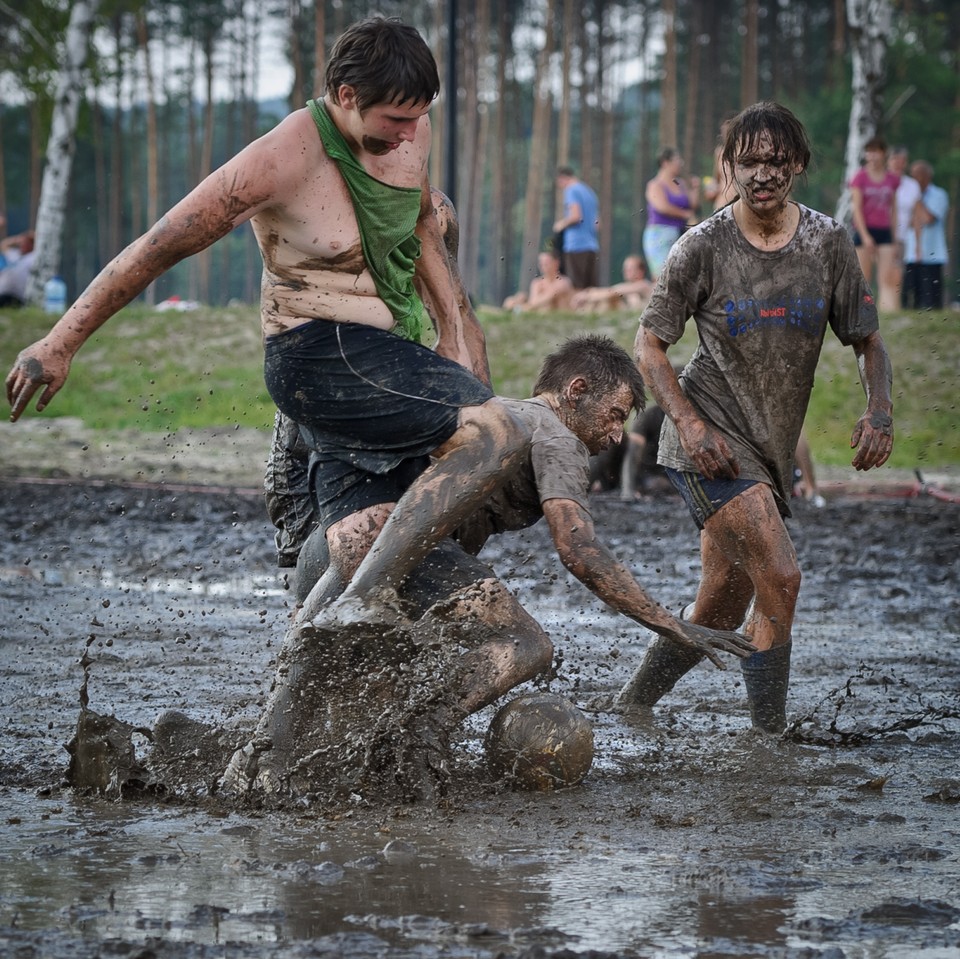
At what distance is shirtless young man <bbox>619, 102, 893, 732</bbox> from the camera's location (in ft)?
17.3

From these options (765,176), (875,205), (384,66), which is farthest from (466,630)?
(875,205)

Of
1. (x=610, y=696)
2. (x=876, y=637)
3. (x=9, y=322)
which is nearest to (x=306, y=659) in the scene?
(x=610, y=696)

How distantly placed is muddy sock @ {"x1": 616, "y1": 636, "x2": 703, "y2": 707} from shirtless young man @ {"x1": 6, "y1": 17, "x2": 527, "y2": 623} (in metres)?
1.35

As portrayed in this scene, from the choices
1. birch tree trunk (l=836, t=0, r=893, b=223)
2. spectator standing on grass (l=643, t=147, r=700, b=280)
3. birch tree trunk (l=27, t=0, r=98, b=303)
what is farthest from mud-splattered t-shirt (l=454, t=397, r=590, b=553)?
birch tree trunk (l=27, t=0, r=98, b=303)

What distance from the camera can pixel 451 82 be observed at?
1709 centimetres

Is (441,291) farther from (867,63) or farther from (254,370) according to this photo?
(867,63)

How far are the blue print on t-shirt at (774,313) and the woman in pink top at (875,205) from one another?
12.6 meters

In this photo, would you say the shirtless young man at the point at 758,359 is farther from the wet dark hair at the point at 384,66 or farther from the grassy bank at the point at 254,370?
the grassy bank at the point at 254,370

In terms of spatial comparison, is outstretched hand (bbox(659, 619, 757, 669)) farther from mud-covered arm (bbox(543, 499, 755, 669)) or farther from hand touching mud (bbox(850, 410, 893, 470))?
hand touching mud (bbox(850, 410, 893, 470))

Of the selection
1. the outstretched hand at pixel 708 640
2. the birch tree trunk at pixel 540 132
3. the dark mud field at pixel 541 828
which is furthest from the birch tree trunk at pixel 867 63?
the birch tree trunk at pixel 540 132

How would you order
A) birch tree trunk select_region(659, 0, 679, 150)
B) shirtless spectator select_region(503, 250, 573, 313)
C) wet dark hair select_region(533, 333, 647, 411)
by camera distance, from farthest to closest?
birch tree trunk select_region(659, 0, 679, 150), shirtless spectator select_region(503, 250, 573, 313), wet dark hair select_region(533, 333, 647, 411)

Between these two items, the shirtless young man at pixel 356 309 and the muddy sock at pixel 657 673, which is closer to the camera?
the shirtless young man at pixel 356 309

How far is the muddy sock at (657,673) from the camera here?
571 centimetres

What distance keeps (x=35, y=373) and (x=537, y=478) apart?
1505 mm
